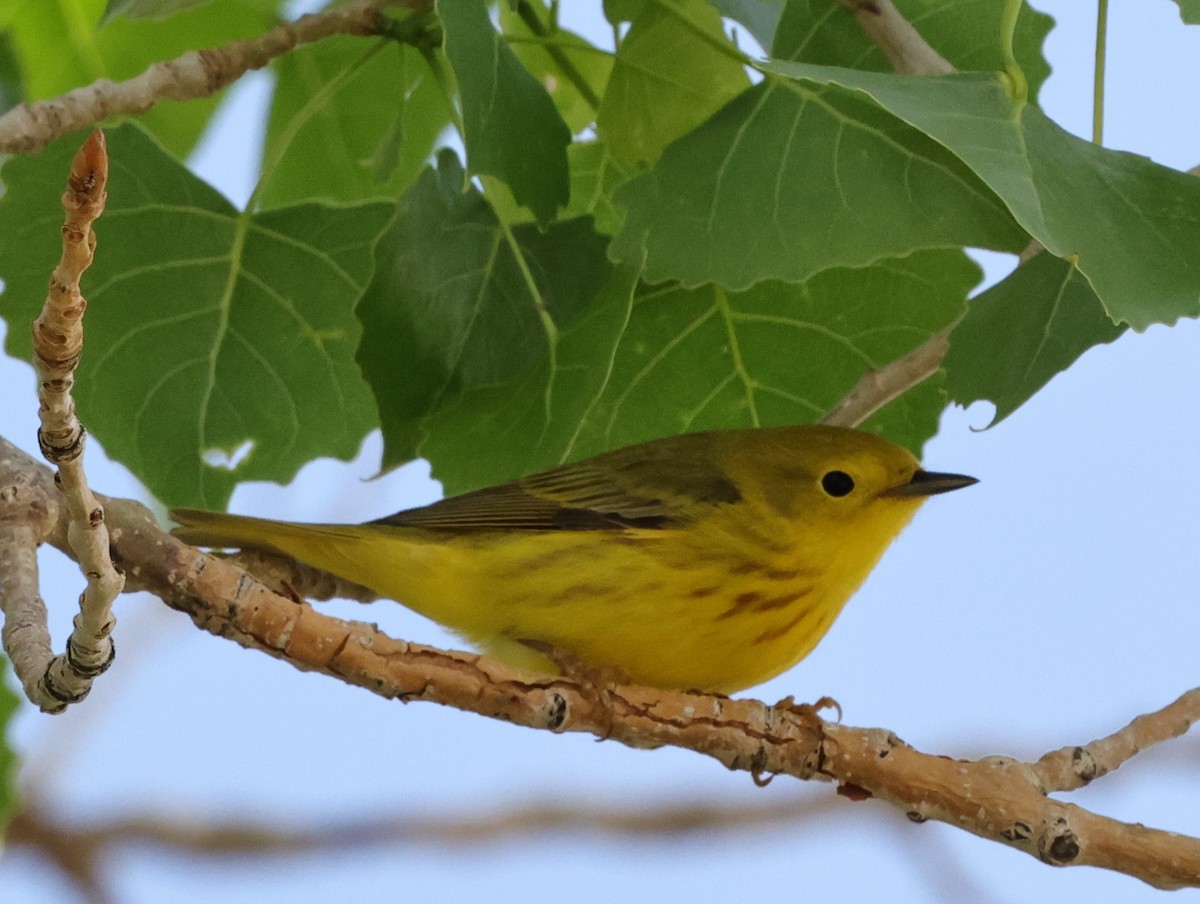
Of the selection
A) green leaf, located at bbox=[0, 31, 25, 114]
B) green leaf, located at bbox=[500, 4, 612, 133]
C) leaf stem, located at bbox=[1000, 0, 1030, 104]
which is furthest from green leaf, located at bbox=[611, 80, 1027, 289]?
green leaf, located at bbox=[0, 31, 25, 114]

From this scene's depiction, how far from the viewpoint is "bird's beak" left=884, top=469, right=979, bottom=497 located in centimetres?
236

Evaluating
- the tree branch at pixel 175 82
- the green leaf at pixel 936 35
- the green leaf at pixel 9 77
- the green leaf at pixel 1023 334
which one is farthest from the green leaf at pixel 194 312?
the green leaf at pixel 1023 334

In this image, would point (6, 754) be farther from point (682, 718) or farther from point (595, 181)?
point (595, 181)

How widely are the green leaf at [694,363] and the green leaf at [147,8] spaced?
602mm

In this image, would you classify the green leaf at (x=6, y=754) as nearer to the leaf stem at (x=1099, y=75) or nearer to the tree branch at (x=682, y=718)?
the tree branch at (x=682, y=718)

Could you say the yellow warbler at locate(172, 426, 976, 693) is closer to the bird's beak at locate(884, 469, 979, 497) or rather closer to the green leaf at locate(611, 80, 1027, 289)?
the bird's beak at locate(884, 469, 979, 497)

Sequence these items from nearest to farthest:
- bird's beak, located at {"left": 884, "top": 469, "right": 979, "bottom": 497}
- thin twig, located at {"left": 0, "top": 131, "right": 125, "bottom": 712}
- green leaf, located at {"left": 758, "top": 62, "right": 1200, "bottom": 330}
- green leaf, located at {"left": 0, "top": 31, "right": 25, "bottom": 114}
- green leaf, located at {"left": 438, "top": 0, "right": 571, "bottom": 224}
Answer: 1. thin twig, located at {"left": 0, "top": 131, "right": 125, "bottom": 712}
2. green leaf, located at {"left": 758, "top": 62, "right": 1200, "bottom": 330}
3. green leaf, located at {"left": 438, "top": 0, "right": 571, "bottom": 224}
4. green leaf, located at {"left": 0, "top": 31, "right": 25, "bottom": 114}
5. bird's beak, located at {"left": 884, "top": 469, "right": 979, "bottom": 497}

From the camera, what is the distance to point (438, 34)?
1890mm

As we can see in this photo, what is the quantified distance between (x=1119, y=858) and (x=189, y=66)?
1.40 meters

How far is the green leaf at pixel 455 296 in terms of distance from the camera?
5.96 feet

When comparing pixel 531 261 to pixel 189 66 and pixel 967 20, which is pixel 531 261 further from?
pixel 967 20

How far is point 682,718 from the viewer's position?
1.70 meters

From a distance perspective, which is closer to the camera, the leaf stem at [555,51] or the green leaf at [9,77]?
the leaf stem at [555,51]

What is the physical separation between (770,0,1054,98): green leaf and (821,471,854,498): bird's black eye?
2.32 feet
